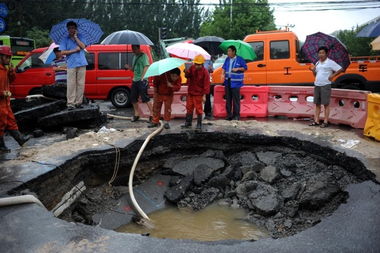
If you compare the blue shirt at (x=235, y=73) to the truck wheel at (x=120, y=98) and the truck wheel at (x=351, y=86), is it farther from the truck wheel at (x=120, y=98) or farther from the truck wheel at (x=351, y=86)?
the truck wheel at (x=120, y=98)

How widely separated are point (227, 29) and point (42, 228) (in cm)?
3048

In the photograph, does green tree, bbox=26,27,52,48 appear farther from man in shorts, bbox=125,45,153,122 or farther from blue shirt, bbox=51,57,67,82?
man in shorts, bbox=125,45,153,122

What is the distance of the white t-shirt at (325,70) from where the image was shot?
7.10 metres

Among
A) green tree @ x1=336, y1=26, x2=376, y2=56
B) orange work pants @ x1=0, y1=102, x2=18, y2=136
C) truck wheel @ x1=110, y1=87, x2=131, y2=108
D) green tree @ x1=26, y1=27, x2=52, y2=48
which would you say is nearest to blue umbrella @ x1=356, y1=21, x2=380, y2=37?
orange work pants @ x1=0, y1=102, x2=18, y2=136

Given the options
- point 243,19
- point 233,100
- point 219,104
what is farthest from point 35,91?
point 243,19

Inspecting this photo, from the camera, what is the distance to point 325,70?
7.15 meters

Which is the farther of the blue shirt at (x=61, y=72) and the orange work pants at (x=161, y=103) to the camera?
the blue shirt at (x=61, y=72)

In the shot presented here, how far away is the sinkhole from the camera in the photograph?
485 centimetres

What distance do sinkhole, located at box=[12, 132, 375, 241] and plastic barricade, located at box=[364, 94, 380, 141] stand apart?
3.97 feet

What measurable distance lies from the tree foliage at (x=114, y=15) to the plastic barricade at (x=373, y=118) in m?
29.0

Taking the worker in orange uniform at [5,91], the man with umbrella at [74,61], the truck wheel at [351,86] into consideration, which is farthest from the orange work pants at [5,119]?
the truck wheel at [351,86]

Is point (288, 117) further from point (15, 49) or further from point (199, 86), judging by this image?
point (15, 49)

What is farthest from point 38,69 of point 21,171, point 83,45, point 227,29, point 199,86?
point 227,29

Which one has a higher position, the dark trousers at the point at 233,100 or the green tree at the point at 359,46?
the green tree at the point at 359,46
